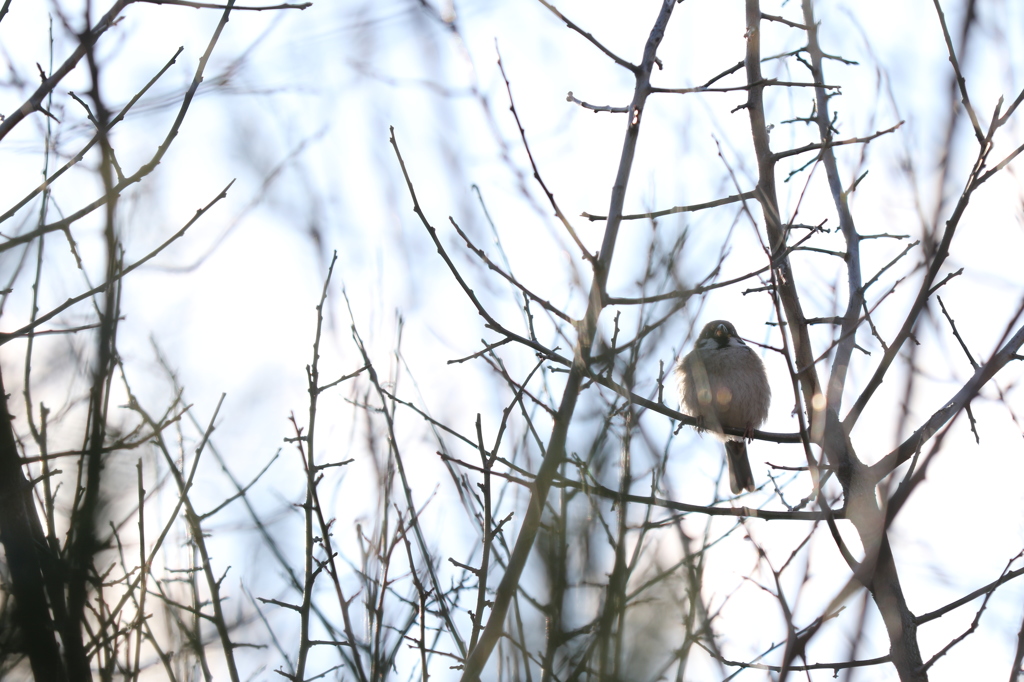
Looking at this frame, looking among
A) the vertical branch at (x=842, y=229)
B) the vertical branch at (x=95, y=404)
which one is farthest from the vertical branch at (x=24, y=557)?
the vertical branch at (x=842, y=229)

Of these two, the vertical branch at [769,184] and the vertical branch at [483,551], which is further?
the vertical branch at [769,184]

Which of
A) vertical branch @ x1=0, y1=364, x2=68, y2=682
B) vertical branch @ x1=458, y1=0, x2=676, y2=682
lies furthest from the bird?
vertical branch @ x1=0, y1=364, x2=68, y2=682

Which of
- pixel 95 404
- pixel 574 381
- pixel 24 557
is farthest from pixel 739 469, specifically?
pixel 95 404

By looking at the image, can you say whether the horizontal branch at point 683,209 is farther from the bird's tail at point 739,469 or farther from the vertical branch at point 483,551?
the bird's tail at point 739,469

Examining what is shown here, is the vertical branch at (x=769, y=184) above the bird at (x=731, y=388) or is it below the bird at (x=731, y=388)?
below

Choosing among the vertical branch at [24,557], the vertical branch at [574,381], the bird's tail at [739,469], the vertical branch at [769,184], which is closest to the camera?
the vertical branch at [24,557]

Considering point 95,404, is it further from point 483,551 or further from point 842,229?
point 842,229

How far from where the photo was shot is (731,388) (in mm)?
6777

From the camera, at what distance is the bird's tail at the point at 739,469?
7.07 metres

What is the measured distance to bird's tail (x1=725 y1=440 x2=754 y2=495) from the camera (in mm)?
7066

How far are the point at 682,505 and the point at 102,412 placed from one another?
87.3 inches

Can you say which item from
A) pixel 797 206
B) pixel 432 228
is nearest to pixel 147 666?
pixel 432 228

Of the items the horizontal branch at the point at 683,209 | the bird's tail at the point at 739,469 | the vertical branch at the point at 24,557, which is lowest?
the vertical branch at the point at 24,557

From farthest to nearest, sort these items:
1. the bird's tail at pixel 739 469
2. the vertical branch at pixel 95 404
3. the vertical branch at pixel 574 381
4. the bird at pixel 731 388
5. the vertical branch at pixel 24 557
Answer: the bird's tail at pixel 739 469
the bird at pixel 731 388
the vertical branch at pixel 574 381
the vertical branch at pixel 24 557
the vertical branch at pixel 95 404
